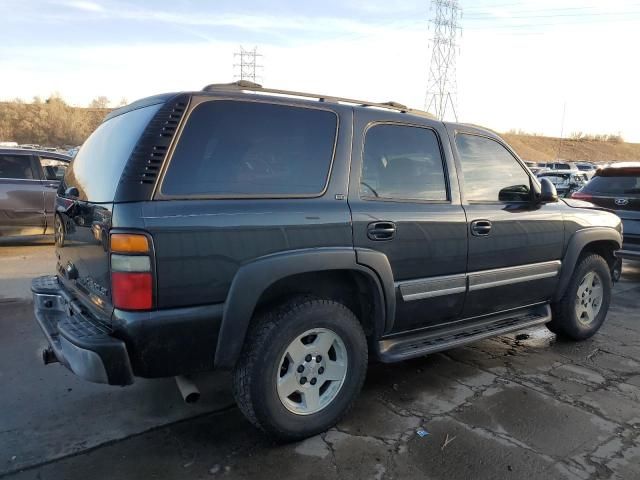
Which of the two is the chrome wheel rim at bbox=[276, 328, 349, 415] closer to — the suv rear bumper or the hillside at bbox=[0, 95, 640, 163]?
the suv rear bumper

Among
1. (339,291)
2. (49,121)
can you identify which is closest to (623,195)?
(339,291)

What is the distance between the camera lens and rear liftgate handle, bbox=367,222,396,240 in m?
3.12

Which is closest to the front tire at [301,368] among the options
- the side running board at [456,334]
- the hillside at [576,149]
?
the side running board at [456,334]

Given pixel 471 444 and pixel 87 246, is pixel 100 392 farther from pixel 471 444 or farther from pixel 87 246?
pixel 471 444

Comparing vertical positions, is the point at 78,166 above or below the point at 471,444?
above

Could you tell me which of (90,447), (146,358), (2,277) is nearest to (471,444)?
(146,358)

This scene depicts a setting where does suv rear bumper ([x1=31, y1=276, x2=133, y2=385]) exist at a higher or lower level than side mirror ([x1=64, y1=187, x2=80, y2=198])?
lower

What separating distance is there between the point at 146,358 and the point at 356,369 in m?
1.28

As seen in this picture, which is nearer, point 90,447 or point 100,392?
point 90,447

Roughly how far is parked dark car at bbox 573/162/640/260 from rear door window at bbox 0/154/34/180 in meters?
8.89

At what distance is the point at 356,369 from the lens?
315 cm

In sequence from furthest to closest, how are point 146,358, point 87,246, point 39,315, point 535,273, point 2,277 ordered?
point 2,277 < point 535,273 < point 39,315 < point 87,246 < point 146,358

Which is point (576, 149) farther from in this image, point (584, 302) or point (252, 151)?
point (252, 151)

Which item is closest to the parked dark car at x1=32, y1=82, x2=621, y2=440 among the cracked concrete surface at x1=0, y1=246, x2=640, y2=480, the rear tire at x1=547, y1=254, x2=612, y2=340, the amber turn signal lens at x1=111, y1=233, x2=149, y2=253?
Answer: the amber turn signal lens at x1=111, y1=233, x2=149, y2=253
